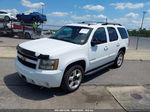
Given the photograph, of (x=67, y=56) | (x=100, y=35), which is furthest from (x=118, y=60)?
(x=67, y=56)

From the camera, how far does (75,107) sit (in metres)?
4.16

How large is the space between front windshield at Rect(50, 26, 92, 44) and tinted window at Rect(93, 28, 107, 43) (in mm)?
272

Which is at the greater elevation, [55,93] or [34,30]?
[34,30]

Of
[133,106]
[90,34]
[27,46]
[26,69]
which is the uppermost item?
[90,34]

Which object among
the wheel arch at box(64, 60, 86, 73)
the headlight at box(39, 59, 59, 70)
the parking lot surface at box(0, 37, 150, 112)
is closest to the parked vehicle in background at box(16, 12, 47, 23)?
the parking lot surface at box(0, 37, 150, 112)

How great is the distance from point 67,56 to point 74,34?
1286mm

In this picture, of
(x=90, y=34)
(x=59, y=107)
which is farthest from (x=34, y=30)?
(x=59, y=107)

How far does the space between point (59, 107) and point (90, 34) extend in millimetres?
2408

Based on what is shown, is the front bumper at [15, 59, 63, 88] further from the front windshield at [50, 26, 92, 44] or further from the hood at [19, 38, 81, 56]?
the front windshield at [50, 26, 92, 44]

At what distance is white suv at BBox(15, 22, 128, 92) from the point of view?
169 inches

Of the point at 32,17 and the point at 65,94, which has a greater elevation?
the point at 32,17

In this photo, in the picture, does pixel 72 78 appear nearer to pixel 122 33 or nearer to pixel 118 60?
pixel 118 60

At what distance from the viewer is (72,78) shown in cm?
488

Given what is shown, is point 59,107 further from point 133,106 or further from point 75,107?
point 133,106
